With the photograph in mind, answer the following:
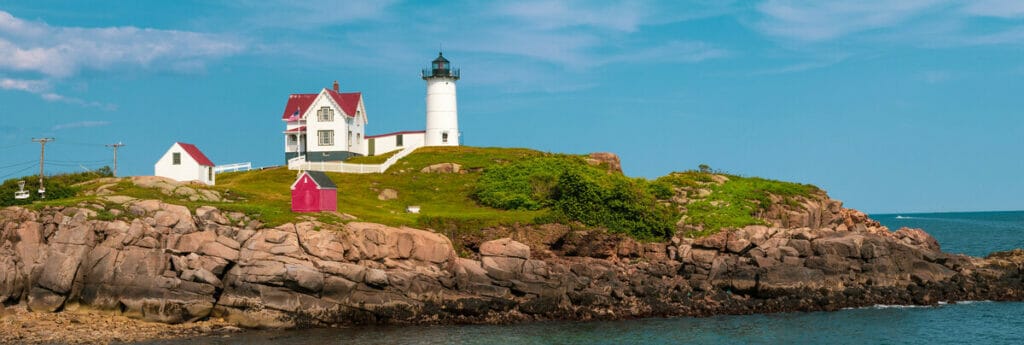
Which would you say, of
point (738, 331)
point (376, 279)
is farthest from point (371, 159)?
point (738, 331)

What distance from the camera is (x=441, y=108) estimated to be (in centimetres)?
8100

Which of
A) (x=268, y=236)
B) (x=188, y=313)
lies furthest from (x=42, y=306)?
(x=268, y=236)

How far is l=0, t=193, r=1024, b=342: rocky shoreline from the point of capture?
135 ft

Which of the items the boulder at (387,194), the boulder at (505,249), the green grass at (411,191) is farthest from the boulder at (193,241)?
the boulder at (387,194)

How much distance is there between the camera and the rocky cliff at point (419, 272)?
41.3m

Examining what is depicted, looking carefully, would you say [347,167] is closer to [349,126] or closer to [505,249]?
[349,126]

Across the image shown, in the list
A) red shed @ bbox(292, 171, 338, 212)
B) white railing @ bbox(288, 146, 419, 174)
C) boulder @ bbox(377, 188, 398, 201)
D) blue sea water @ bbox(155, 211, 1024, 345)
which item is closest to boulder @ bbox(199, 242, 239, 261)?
blue sea water @ bbox(155, 211, 1024, 345)

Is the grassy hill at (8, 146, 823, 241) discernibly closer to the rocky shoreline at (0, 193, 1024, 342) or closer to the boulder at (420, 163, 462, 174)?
the boulder at (420, 163, 462, 174)

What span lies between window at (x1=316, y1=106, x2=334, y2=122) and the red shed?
27179mm

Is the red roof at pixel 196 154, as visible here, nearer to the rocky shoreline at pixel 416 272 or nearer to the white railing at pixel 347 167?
the white railing at pixel 347 167

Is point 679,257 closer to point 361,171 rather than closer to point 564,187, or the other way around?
point 564,187

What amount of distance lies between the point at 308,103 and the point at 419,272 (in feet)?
124

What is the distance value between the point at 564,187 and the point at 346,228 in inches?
607

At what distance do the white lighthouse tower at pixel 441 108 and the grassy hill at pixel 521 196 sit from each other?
9.94 m
